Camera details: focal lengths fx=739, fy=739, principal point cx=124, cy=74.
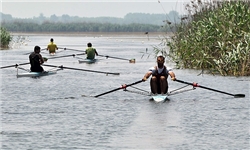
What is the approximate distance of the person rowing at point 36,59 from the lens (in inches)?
1168

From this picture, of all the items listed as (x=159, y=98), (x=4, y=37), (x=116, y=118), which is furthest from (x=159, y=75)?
(x=4, y=37)

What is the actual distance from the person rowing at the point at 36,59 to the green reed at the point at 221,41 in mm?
6767

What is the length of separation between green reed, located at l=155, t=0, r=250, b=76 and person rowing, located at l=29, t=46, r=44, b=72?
677 centimetres

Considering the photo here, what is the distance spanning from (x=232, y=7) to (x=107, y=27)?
145112mm

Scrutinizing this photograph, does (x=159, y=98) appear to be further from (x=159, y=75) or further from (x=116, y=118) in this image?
(x=116, y=118)

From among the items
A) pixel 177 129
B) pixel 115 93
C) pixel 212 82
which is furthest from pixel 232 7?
pixel 177 129

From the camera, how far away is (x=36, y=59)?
Answer: 29.9 metres

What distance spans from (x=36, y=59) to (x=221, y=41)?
7774 mm

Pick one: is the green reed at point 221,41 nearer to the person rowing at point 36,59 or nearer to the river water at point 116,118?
the river water at point 116,118

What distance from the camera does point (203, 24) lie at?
32406 millimetres

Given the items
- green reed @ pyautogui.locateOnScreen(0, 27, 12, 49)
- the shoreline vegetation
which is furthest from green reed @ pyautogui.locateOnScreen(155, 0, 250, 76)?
green reed @ pyautogui.locateOnScreen(0, 27, 12, 49)

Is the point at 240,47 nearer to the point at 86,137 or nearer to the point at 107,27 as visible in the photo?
the point at 86,137

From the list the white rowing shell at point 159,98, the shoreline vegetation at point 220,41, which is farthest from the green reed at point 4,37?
the white rowing shell at point 159,98

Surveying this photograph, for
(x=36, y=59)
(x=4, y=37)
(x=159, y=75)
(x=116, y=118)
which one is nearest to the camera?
(x=116, y=118)
